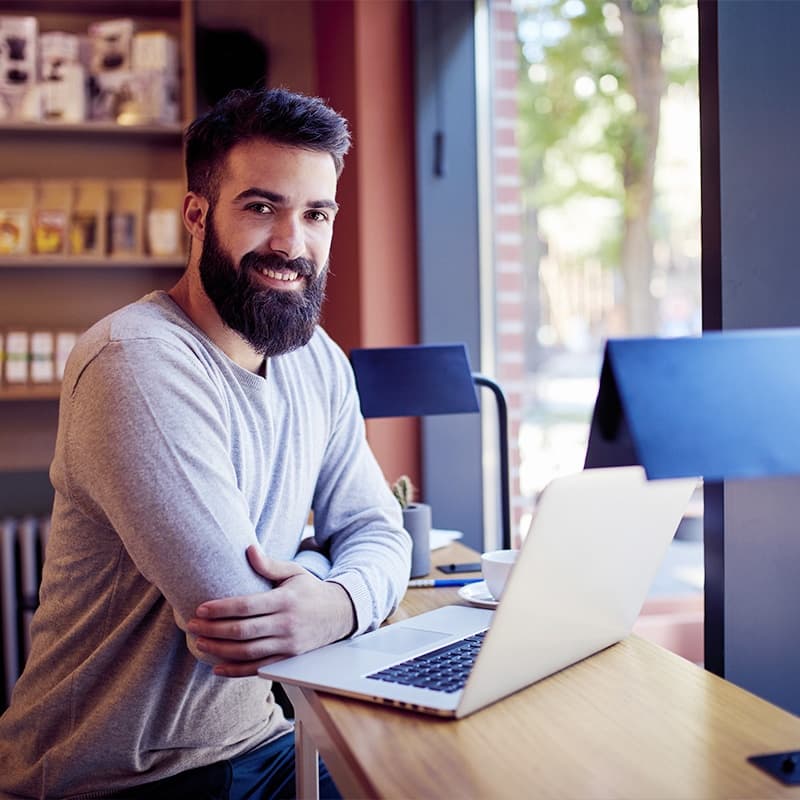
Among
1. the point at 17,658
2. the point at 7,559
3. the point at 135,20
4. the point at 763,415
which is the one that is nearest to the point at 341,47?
the point at 135,20

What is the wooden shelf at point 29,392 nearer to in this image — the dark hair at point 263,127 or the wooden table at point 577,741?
the dark hair at point 263,127

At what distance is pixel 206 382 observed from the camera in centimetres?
135

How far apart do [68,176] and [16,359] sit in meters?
0.70

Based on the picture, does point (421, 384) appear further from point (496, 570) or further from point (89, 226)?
point (89, 226)

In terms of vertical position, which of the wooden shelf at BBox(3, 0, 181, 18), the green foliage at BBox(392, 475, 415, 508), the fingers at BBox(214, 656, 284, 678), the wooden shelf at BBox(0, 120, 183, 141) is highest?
the wooden shelf at BBox(3, 0, 181, 18)

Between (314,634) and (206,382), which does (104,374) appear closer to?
(206,382)

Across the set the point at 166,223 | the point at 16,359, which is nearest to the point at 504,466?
the point at 166,223

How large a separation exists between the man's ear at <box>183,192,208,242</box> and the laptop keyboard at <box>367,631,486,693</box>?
78 centimetres

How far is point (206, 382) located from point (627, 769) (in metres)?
0.73

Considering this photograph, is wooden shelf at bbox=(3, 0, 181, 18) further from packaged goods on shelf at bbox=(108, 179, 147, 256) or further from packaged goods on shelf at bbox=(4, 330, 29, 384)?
packaged goods on shelf at bbox=(4, 330, 29, 384)

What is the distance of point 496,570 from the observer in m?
1.43

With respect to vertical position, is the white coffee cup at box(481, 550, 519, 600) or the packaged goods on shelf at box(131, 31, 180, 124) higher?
the packaged goods on shelf at box(131, 31, 180, 124)

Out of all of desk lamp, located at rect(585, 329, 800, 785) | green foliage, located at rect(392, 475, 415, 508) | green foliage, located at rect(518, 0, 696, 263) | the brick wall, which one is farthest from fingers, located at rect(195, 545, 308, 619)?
green foliage, located at rect(518, 0, 696, 263)

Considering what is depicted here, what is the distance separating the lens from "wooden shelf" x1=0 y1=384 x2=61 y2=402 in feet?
10.5
